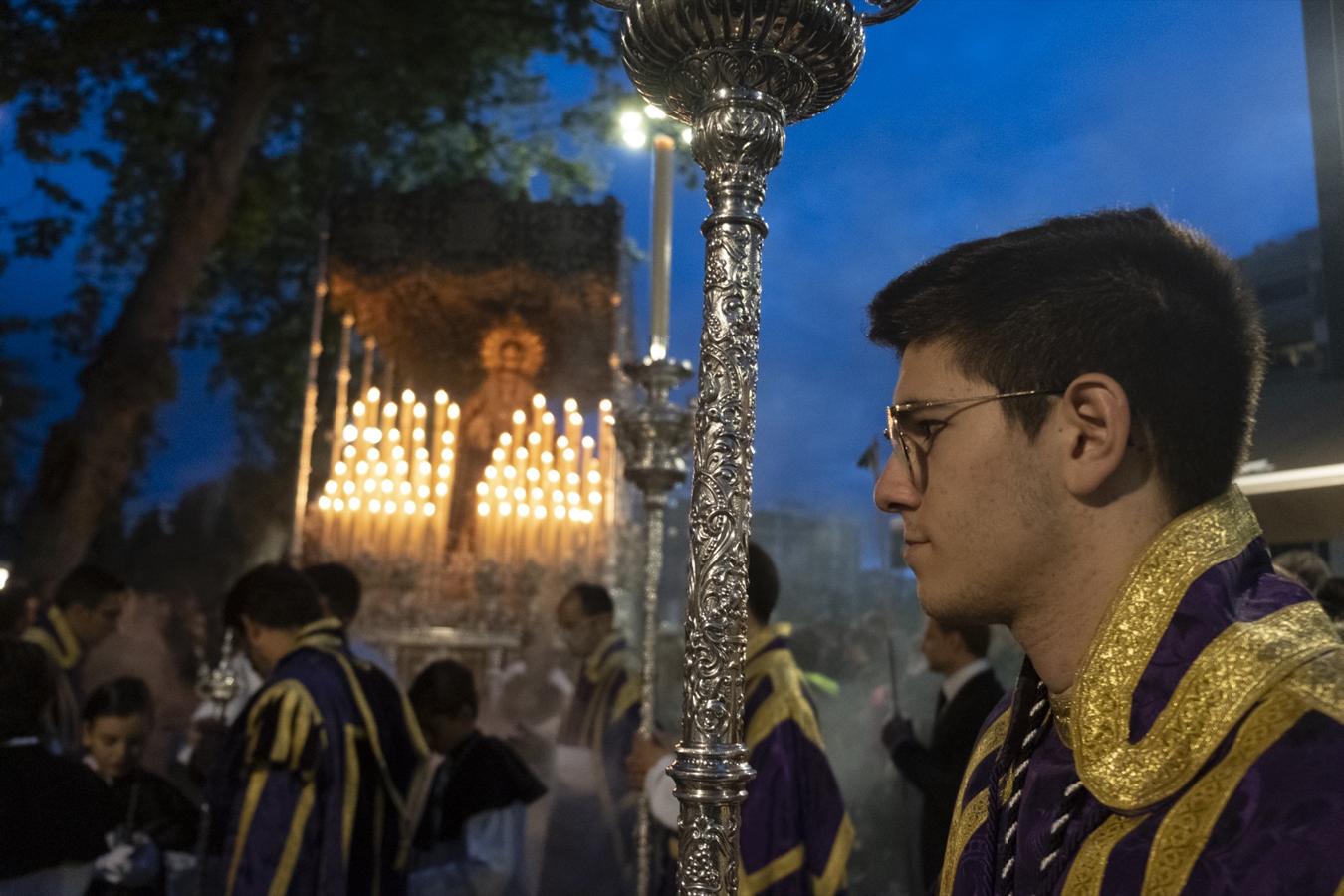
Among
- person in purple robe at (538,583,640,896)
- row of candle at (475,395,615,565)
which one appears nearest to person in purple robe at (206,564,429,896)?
person in purple robe at (538,583,640,896)

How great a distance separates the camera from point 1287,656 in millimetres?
1079

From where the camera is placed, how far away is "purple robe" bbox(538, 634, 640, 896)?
668cm

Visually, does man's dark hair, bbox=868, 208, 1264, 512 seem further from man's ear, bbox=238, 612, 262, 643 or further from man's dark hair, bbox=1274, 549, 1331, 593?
man's ear, bbox=238, 612, 262, 643

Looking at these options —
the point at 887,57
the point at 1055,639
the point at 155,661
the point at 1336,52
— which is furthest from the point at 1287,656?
the point at 887,57

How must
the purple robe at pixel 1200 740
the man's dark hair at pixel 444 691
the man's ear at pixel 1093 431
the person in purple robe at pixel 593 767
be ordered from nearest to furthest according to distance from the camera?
the purple robe at pixel 1200 740 < the man's ear at pixel 1093 431 < the man's dark hair at pixel 444 691 < the person in purple robe at pixel 593 767

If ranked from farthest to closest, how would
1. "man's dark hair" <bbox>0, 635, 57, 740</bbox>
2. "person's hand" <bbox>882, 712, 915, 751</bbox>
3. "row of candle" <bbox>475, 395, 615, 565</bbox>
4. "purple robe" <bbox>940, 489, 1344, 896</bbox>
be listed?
"row of candle" <bbox>475, 395, 615, 565</bbox>
"person's hand" <bbox>882, 712, 915, 751</bbox>
"man's dark hair" <bbox>0, 635, 57, 740</bbox>
"purple robe" <bbox>940, 489, 1344, 896</bbox>

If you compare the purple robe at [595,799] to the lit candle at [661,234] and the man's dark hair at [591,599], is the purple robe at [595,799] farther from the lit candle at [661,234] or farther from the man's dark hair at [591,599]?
the lit candle at [661,234]

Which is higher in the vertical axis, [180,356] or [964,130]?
[964,130]

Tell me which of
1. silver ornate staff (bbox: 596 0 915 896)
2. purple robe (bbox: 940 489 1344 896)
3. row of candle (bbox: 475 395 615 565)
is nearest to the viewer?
purple robe (bbox: 940 489 1344 896)

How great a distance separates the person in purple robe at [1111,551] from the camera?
107cm

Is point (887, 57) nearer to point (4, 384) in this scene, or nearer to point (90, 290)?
point (90, 290)

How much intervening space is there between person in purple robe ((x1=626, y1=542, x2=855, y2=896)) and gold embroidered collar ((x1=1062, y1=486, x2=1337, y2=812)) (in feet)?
8.90

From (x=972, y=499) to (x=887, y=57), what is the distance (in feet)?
46.9

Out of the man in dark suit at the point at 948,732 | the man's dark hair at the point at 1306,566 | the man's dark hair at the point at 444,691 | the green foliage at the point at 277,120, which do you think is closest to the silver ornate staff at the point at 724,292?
the man in dark suit at the point at 948,732
